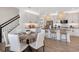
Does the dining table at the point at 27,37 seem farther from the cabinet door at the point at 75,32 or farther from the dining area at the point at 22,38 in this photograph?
the cabinet door at the point at 75,32

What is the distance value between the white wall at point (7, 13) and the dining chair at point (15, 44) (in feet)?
0.93

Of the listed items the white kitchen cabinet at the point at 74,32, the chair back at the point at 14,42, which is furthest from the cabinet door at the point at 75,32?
the chair back at the point at 14,42

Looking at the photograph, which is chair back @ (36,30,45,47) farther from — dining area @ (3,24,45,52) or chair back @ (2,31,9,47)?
chair back @ (2,31,9,47)

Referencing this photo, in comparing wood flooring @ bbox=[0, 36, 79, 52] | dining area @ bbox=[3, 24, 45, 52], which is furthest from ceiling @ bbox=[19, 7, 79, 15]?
wood flooring @ bbox=[0, 36, 79, 52]

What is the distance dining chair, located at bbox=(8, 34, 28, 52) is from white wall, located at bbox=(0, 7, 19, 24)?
0.93 ft

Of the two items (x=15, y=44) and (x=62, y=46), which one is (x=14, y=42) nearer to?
(x=15, y=44)

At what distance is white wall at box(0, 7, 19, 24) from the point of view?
1574 millimetres

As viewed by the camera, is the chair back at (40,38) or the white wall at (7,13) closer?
the white wall at (7,13)

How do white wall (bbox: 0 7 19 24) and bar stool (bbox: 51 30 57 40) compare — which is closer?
white wall (bbox: 0 7 19 24)

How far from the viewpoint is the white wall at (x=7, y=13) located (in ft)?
5.16

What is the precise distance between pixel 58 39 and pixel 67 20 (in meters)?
0.36

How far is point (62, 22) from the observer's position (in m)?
1.66
